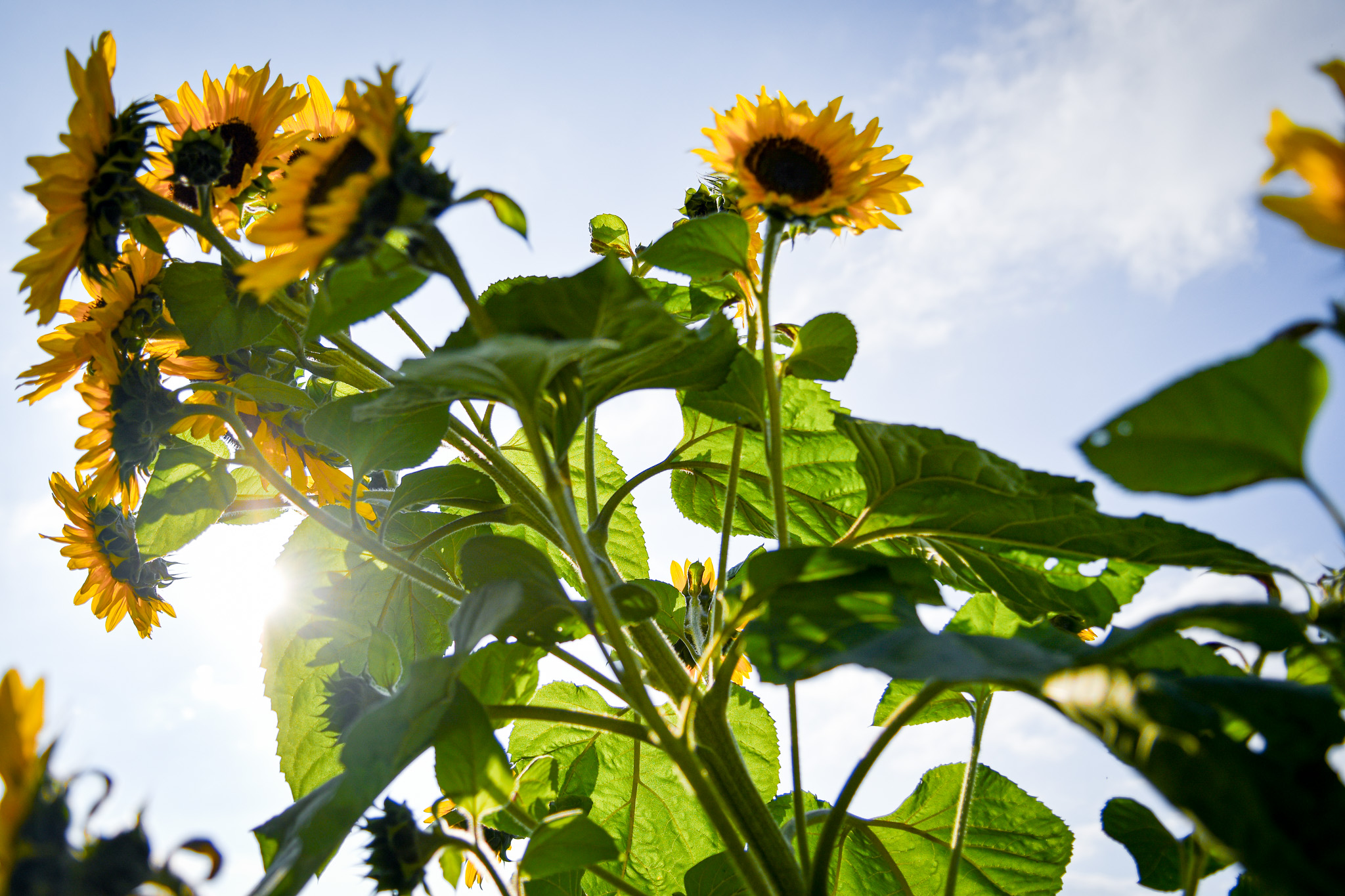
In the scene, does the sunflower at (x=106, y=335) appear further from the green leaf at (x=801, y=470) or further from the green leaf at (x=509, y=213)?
the green leaf at (x=801, y=470)

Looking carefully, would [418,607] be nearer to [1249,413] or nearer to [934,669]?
[934,669]

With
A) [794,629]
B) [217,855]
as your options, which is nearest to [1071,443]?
[794,629]

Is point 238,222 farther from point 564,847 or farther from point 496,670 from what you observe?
point 564,847

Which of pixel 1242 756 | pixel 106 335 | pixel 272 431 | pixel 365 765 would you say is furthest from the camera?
pixel 272 431

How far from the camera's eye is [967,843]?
108cm

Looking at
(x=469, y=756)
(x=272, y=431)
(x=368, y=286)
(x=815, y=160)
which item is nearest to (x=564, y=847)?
(x=469, y=756)

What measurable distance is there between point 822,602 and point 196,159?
78 centimetres

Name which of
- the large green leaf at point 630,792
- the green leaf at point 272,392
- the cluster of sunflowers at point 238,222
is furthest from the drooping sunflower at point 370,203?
the large green leaf at point 630,792

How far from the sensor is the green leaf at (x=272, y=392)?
1024 mm

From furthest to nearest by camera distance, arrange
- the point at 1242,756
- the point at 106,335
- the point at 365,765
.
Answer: the point at 106,335 < the point at 365,765 < the point at 1242,756

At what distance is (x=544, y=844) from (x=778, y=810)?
0.50m

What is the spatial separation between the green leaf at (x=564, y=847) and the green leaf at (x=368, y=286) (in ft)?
1.55

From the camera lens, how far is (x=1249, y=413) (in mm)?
479

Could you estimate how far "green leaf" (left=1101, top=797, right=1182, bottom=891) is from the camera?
74cm
